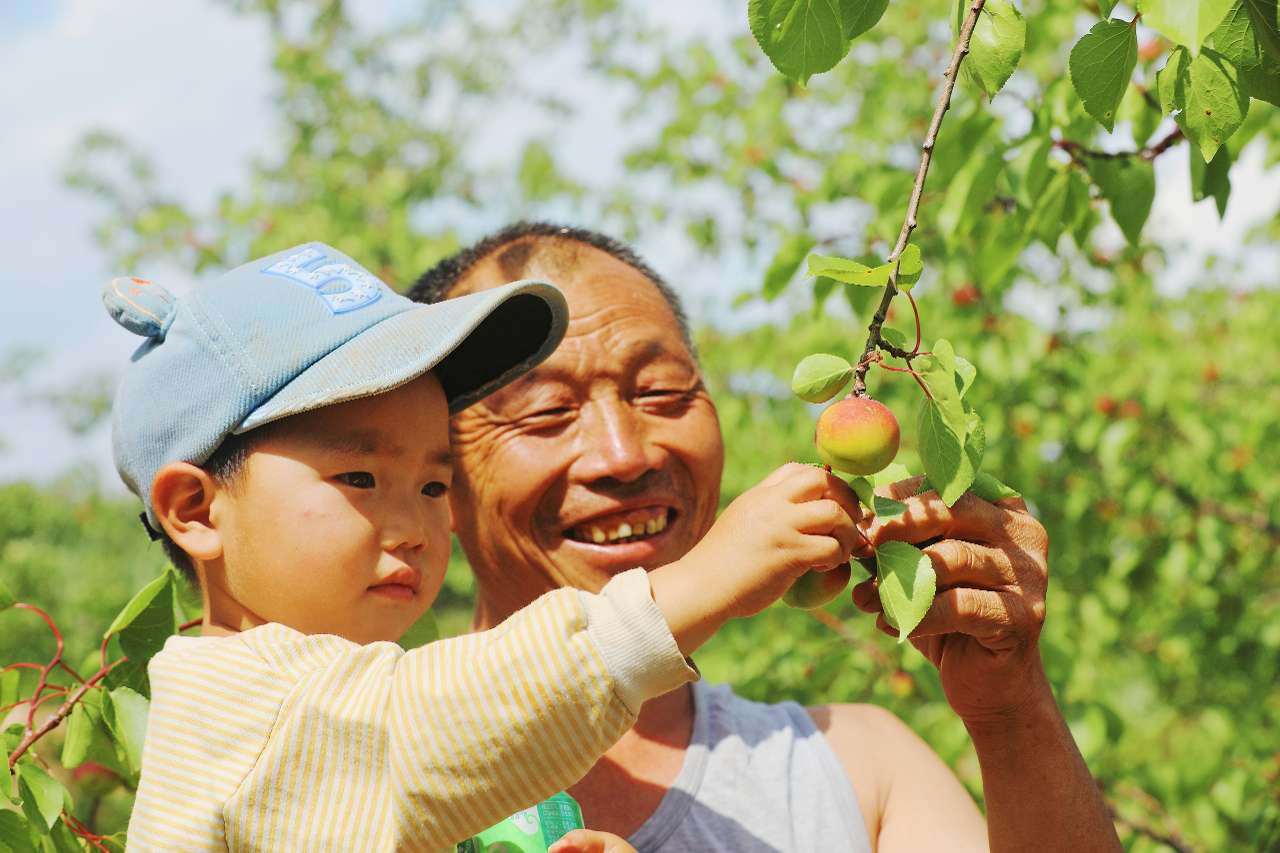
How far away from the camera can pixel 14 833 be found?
1445mm

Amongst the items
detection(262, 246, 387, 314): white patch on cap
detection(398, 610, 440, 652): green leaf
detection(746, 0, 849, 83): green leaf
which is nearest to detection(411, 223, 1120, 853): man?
detection(398, 610, 440, 652): green leaf

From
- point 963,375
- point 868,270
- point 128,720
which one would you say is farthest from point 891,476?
point 128,720

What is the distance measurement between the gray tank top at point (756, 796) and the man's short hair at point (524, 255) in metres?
0.64

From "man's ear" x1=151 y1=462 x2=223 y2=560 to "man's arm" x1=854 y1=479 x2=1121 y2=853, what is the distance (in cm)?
75

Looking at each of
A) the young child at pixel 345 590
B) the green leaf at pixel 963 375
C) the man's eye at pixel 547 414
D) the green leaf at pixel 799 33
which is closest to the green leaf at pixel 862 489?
the young child at pixel 345 590

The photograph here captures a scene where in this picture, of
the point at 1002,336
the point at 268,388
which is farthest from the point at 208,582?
the point at 1002,336

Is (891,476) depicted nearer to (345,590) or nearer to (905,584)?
(905,584)

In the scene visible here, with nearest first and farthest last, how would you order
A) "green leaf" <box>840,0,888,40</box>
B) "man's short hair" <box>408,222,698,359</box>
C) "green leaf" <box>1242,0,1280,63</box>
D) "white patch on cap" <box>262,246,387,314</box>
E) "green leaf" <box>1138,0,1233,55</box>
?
"green leaf" <box>1138,0,1233,55</box>
"green leaf" <box>1242,0,1280,63</box>
"green leaf" <box>840,0,888,40</box>
"white patch on cap" <box>262,246,387,314</box>
"man's short hair" <box>408,222,698,359</box>

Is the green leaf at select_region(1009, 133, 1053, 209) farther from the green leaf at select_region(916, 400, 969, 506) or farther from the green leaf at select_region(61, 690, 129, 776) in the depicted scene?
the green leaf at select_region(61, 690, 129, 776)

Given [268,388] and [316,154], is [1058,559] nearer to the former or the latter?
[268,388]

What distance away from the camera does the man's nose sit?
71.4 inches

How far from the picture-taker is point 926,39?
18.8ft

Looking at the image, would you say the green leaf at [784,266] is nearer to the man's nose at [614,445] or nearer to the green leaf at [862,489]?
the man's nose at [614,445]

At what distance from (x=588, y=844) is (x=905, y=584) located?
436mm
